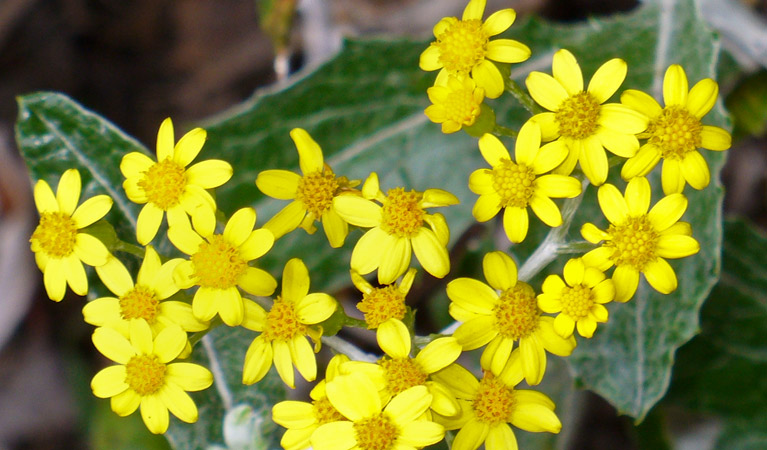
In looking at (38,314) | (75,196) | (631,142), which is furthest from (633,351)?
(38,314)

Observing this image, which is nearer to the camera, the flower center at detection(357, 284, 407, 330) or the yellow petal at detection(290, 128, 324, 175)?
the flower center at detection(357, 284, 407, 330)

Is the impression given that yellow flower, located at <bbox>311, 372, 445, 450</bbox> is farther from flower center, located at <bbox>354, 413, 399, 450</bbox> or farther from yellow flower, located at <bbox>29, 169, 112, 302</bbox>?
yellow flower, located at <bbox>29, 169, 112, 302</bbox>

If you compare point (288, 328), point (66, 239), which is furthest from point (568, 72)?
point (66, 239)

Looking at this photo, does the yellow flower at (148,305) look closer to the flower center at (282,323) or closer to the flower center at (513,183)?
the flower center at (282,323)

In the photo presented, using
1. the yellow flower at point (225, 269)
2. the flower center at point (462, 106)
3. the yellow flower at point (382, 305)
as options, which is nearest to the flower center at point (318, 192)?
the yellow flower at point (225, 269)

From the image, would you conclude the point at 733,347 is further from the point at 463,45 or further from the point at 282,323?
the point at 282,323

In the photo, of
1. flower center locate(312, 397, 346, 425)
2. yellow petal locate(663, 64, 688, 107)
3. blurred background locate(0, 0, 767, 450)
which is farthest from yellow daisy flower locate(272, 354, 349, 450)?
blurred background locate(0, 0, 767, 450)
